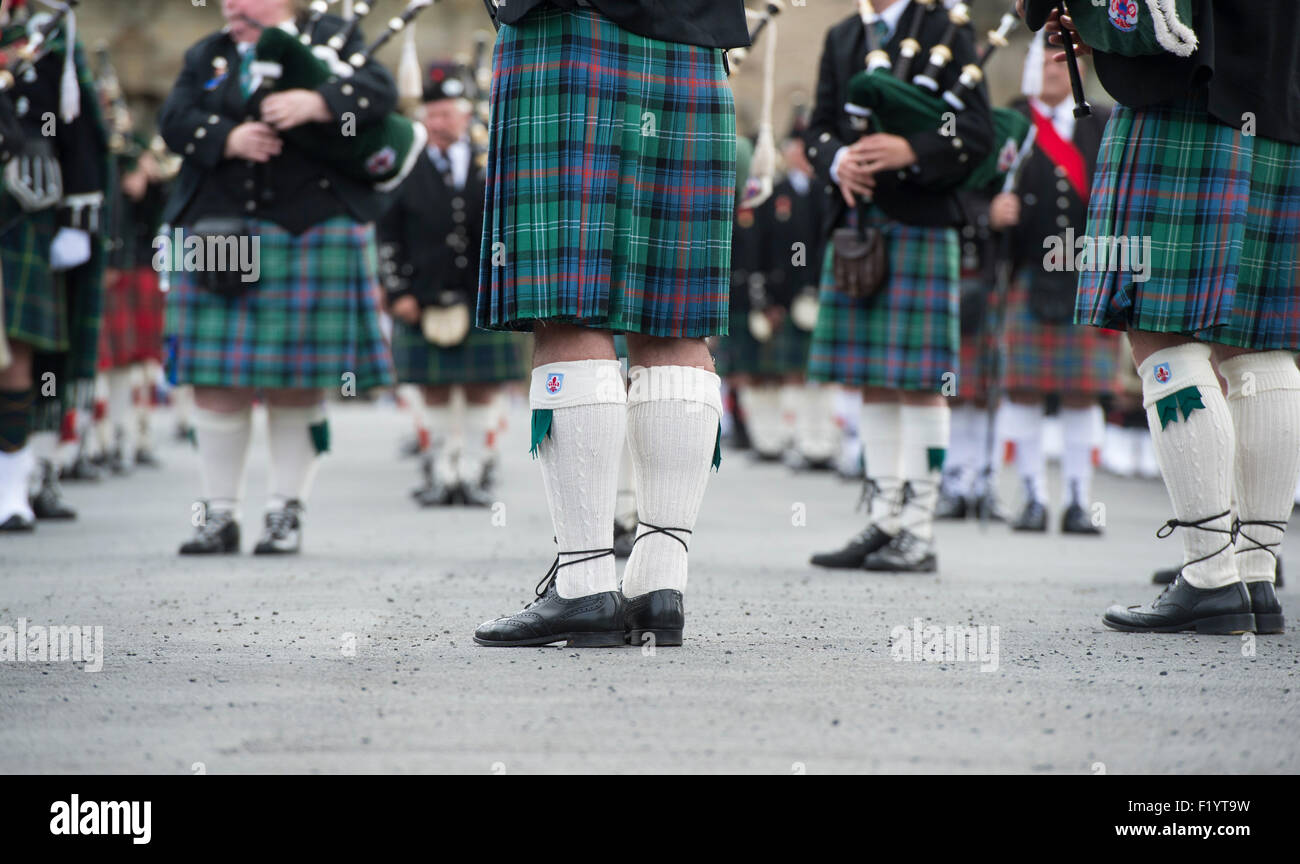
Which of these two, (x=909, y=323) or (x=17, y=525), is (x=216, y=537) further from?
(x=909, y=323)

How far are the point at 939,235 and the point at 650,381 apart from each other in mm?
2056

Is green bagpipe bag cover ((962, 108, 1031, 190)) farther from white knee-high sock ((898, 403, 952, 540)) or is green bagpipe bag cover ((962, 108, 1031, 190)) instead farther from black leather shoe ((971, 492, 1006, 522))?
black leather shoe ((971, 492, 1006, 522))

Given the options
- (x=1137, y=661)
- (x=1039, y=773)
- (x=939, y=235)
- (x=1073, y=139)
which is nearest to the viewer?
(x=1039, y=773)

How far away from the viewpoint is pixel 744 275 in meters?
11.0

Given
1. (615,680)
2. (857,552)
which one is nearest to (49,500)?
(857,552)

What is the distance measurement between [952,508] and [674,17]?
415 centimetres

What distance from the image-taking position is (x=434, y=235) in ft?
23.0

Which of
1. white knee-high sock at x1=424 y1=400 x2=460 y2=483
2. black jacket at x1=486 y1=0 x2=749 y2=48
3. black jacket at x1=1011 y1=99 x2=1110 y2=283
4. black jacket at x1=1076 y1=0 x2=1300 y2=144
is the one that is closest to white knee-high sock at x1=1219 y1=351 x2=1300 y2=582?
black jacket at x1=1076 y1=0 x2=1300 y2=144

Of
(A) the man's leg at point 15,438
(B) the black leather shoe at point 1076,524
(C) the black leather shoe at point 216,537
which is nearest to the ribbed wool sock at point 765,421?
(B) the black leather shoe at point 1076,524

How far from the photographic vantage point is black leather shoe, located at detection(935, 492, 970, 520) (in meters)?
6.43

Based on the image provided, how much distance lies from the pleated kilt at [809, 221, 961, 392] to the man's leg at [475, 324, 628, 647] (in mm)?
1934
